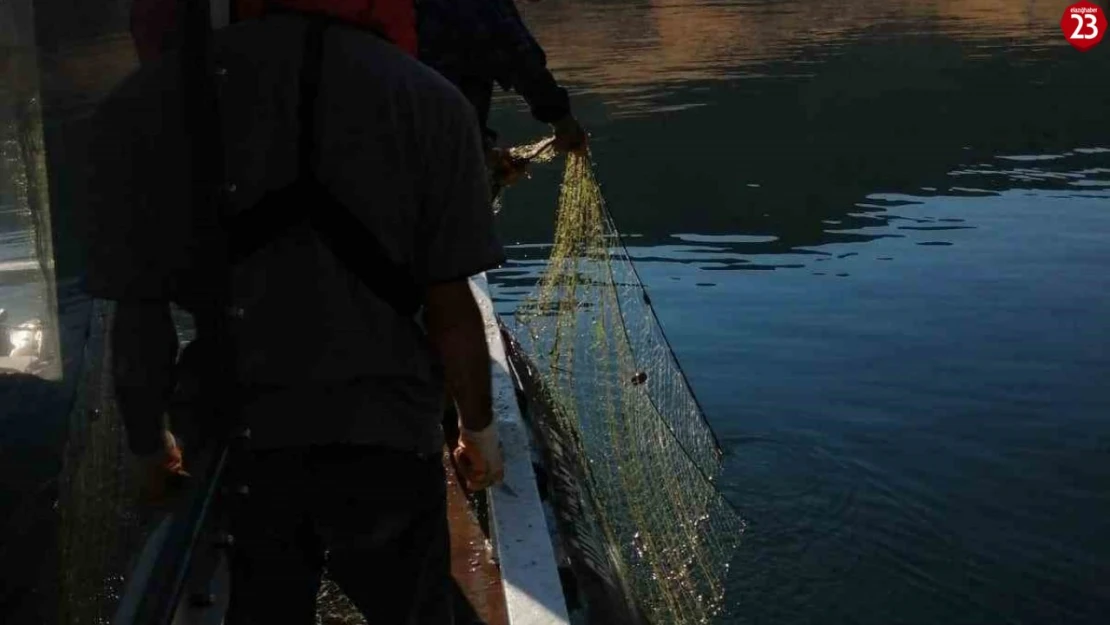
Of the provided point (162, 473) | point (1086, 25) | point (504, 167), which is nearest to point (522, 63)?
point (504, 167)

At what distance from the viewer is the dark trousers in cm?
267

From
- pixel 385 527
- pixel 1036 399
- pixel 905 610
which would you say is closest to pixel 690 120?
pixel 1036 399

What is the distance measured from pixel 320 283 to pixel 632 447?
4.30 meters

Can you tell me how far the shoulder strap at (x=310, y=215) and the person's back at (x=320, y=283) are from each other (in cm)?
1

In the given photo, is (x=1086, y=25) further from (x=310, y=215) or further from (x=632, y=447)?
(x=310, y=215)

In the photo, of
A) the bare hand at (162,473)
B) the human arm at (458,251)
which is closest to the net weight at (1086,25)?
the human arm at (458,251)

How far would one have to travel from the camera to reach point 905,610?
6074mm

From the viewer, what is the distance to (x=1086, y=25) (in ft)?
95.6

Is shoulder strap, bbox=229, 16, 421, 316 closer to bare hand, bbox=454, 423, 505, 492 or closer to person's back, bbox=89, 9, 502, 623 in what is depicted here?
person's back, bbox=89, 9, 502, 623

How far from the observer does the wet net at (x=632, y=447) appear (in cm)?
579

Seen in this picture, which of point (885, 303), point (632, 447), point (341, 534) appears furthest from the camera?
point (885, 303)

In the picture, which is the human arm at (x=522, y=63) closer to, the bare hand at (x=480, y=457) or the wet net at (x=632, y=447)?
the wet net at (x=632, y=447)

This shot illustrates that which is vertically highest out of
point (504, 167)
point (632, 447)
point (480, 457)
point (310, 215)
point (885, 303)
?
point (310, 215)

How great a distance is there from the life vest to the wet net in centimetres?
250
